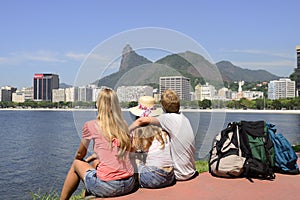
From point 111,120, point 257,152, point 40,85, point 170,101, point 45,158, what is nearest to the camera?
point 111,120

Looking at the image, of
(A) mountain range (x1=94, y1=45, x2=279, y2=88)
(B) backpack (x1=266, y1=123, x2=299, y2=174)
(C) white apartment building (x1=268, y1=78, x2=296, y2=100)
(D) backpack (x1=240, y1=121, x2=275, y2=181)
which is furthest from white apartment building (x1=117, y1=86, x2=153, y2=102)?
(C) white apartment building (x1=268, y1=78, x2=296, y2=100)

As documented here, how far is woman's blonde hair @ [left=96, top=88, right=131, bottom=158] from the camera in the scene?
4.85 metres

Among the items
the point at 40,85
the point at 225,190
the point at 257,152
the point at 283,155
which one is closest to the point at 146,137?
the point at 225,190

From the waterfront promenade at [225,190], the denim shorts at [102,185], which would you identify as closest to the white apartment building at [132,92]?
the denim shorts at [102,185]

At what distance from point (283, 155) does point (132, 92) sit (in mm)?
3001

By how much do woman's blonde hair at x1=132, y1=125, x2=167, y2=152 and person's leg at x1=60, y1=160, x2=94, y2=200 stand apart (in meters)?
0.73

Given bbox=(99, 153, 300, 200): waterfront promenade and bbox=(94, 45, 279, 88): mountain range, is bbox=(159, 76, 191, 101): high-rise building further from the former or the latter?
bbox=(99, 153, 300, 200): waterfront promenade

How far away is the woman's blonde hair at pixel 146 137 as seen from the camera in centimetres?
530

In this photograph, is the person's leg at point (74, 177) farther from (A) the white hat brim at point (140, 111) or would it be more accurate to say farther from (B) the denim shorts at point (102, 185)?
(A) the white hat brim at point (140, 111)

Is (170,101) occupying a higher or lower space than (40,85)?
lower

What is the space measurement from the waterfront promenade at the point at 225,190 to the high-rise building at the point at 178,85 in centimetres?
134

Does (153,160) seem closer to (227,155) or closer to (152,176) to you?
(152,176)

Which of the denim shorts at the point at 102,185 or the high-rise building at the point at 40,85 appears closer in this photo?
the denim shorts at the point at 102,185

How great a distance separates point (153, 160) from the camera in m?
5.48
